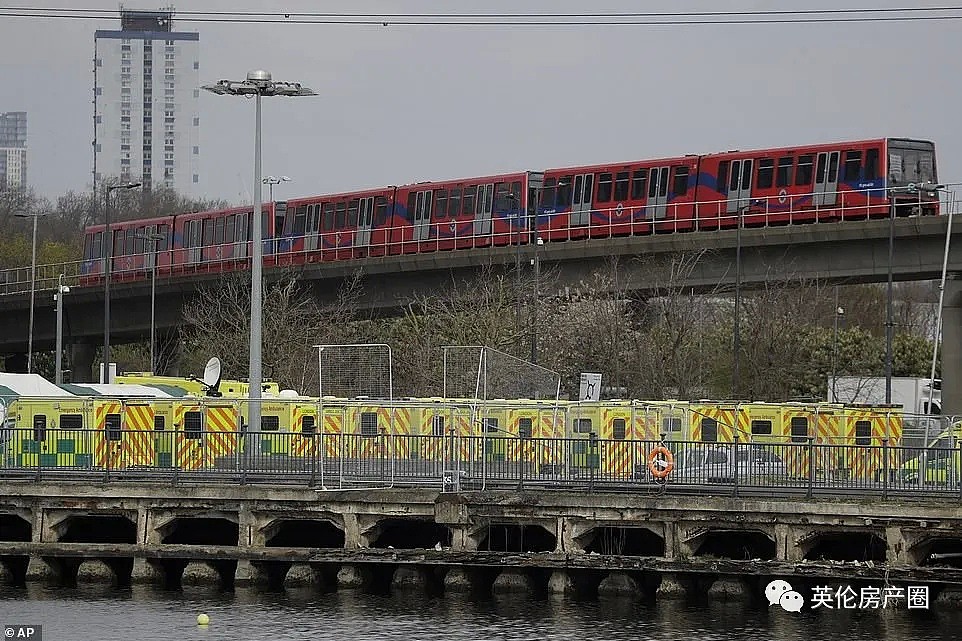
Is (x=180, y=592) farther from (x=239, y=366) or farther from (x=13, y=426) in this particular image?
(x=239, y=366)

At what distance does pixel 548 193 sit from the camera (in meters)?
67.1

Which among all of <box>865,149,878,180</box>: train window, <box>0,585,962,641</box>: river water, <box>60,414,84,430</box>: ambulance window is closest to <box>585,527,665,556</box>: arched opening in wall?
<box>0,585,962,641</box>: river water

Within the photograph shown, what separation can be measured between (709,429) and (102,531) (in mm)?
13316

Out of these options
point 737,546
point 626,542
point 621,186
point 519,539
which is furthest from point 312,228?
point 737,546

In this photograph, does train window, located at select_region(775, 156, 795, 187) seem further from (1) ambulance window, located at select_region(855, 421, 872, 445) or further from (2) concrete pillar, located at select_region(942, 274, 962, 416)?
(1) ambulance window, located at select_region(855, 421, 872, 445)

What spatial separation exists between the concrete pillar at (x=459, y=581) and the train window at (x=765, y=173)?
3335cm

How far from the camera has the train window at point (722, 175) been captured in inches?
2447

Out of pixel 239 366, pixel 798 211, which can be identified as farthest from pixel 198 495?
pixel 239 366

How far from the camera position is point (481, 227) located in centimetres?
6800

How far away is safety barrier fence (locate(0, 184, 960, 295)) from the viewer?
197 feet

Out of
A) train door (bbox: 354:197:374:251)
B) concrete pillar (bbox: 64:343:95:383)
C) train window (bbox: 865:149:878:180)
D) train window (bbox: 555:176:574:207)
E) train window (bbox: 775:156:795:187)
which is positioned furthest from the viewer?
concrete pillar (bbox: 64:343:95:383)

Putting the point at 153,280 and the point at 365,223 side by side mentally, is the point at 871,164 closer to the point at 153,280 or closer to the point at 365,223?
the point at 365,223

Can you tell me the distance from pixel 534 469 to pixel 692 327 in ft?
134

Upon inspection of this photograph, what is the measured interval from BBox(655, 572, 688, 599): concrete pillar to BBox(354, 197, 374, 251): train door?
4329 centimetres
